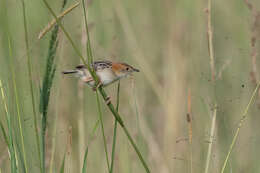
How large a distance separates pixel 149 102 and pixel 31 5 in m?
1.87

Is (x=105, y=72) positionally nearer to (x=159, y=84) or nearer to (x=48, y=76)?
(x=159, y=84)

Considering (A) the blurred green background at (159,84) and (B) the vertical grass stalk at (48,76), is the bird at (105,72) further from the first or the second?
(B) the vertical grass stalk at (48,76)

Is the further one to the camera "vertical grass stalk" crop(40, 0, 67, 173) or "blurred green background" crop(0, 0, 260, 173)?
"blurred green background" crop(0, 0, 260, 173)

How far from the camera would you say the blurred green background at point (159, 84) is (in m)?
3.75

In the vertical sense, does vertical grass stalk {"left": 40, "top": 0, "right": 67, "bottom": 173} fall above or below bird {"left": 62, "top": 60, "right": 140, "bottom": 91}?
above

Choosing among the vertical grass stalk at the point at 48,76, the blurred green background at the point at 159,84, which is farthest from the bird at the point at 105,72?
the vertical grass stalk at the point at 48,76

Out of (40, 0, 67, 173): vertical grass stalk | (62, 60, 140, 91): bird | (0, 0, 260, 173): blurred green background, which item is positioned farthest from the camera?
(0, 0, 260, 173): blurred green background

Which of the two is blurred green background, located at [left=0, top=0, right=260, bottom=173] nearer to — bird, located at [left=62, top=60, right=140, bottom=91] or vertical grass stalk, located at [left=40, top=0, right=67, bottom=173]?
bird, located at [left=62, top=60, right=140, bottom=91]

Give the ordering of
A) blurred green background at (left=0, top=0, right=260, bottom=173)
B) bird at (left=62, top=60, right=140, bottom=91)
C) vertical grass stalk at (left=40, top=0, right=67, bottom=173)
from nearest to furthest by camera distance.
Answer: vertical grass stalk at (left=40, top=0, right=67, bottom=173) < bird at (left=62, top=60, right=140, bottom=91) < blurred green background at (left=0, top=0, right=260, bottom=173)

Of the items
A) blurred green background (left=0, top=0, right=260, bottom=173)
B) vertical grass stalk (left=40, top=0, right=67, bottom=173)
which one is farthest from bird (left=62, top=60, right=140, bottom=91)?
vertical grass stalk (left=40, top=0, right=67, bottom=173)

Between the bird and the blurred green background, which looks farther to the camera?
the blurred green background

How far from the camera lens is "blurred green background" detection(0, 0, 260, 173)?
12.3 ft

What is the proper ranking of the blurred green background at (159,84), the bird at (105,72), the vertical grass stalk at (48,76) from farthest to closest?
1. the blurred green background at (159,84)
2. the bird at (105,72)
3. the vertical grass stalk at (48,76)

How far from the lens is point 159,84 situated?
4539 millimetres
